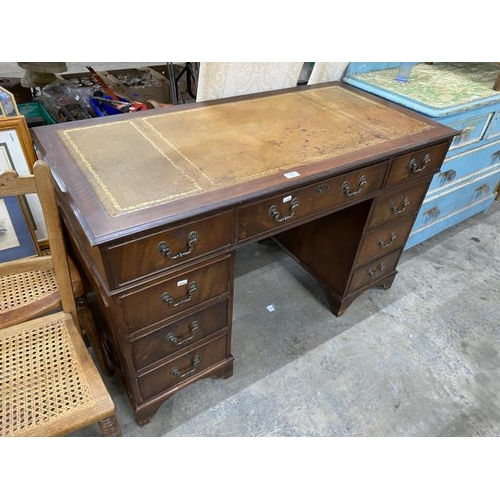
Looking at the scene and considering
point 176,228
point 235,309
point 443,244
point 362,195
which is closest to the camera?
point 176,228

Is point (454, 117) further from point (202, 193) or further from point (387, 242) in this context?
Answer: point (202, 193)

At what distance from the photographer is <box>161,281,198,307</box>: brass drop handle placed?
1092 millimetres

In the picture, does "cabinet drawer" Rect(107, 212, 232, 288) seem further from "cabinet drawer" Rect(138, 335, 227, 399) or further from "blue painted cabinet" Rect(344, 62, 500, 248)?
"blue painted cabinet" Rect(344, 62, 500, 248)

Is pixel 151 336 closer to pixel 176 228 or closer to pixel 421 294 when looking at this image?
pixel 176 228

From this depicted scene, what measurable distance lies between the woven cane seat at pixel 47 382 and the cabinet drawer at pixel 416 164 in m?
1.19

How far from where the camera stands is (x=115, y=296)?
987mm

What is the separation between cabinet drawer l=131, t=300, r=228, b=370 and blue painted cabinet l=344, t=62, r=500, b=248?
1.21 m

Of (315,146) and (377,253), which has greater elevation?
(315,146)

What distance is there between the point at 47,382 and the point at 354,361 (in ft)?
4.02

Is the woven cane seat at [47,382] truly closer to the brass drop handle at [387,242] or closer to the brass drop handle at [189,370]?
the brass drop handle at [189,370]

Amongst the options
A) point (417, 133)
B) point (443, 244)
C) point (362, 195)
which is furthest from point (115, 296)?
point (443, 244)

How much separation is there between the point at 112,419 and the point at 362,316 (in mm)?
1286

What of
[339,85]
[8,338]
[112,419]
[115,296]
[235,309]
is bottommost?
[235,309]

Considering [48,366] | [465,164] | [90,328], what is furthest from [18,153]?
[465,164]
